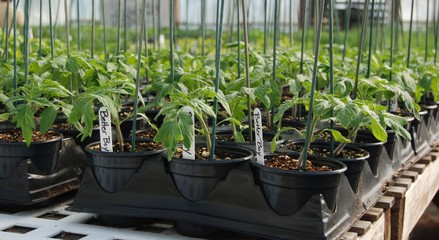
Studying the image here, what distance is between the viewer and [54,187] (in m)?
1.82

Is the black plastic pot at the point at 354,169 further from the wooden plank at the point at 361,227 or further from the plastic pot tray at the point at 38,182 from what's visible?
the plastic pot tray at the point at 38,182

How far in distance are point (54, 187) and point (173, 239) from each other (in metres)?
0.48

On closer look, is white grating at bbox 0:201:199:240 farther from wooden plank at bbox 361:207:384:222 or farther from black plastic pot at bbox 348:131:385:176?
black plastic pot at bbox 348:131:385:176

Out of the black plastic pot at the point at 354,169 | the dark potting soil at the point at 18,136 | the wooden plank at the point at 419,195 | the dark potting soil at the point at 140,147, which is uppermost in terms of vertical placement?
the dark potting soil at the point at 18,136

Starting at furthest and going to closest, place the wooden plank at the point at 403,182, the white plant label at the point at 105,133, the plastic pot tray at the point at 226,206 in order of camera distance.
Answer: the wooden plank at the point at 403,182 → the white plant label at the point at 105,133 → the plastic pot tray at the point at 226,206

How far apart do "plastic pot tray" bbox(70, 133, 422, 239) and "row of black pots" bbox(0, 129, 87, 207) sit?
0.51 feet

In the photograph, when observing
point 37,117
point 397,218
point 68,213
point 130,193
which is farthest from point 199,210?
point 37,117

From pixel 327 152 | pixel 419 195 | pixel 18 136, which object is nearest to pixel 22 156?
pixel 18 136

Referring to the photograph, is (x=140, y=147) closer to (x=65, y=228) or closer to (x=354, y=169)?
(x=65, y=228)

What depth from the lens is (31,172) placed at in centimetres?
175

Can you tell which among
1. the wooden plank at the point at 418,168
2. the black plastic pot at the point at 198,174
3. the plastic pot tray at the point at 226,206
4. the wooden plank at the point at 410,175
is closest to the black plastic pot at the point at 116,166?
the plastic pot tray at the point at 226,206

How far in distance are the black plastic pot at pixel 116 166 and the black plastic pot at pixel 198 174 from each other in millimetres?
117

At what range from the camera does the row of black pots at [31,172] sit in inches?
68.3

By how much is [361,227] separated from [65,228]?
2.68 ft
